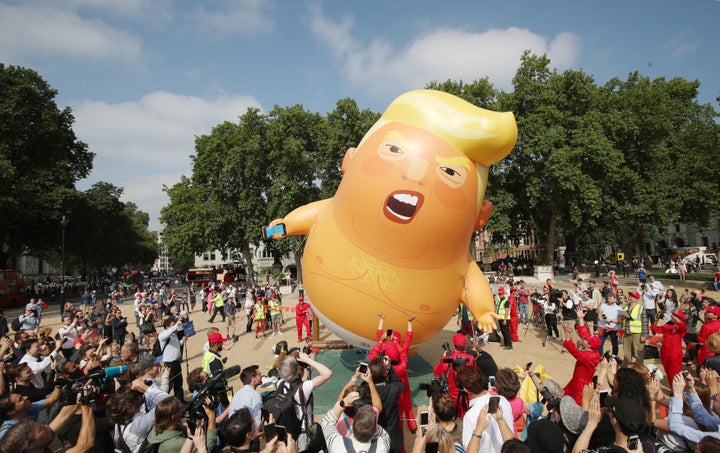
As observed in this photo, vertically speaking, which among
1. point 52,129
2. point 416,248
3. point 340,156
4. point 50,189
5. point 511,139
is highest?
point 52,129

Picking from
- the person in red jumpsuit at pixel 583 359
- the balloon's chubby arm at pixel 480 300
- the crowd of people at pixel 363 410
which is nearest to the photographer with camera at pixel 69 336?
the crowd of people at pixel 363 410

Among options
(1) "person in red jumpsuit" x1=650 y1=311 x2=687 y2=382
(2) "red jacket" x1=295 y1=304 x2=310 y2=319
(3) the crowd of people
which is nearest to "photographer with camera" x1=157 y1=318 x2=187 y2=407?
(3) the crowd of people

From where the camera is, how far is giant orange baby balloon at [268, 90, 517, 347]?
662cm

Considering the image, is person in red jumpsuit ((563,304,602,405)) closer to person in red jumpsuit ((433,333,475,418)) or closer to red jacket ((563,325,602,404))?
red jacket ((563,325,602,404))

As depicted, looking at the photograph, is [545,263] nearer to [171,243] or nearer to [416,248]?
[416,248]

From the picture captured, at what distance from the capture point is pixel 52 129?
102ft

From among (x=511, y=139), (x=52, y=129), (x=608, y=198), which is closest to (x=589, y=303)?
(x=511, y=139)

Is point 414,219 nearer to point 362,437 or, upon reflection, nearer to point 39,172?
point 362,437

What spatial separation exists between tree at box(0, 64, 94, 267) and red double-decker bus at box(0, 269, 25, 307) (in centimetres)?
388

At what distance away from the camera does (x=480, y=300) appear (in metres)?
7.14

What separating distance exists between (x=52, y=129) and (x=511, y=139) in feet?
120

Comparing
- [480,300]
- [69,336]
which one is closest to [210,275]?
[69,336]

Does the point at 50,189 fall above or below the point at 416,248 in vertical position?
above

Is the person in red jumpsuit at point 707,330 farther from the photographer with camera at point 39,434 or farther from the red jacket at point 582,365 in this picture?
the photographer with camera at point 39,434
